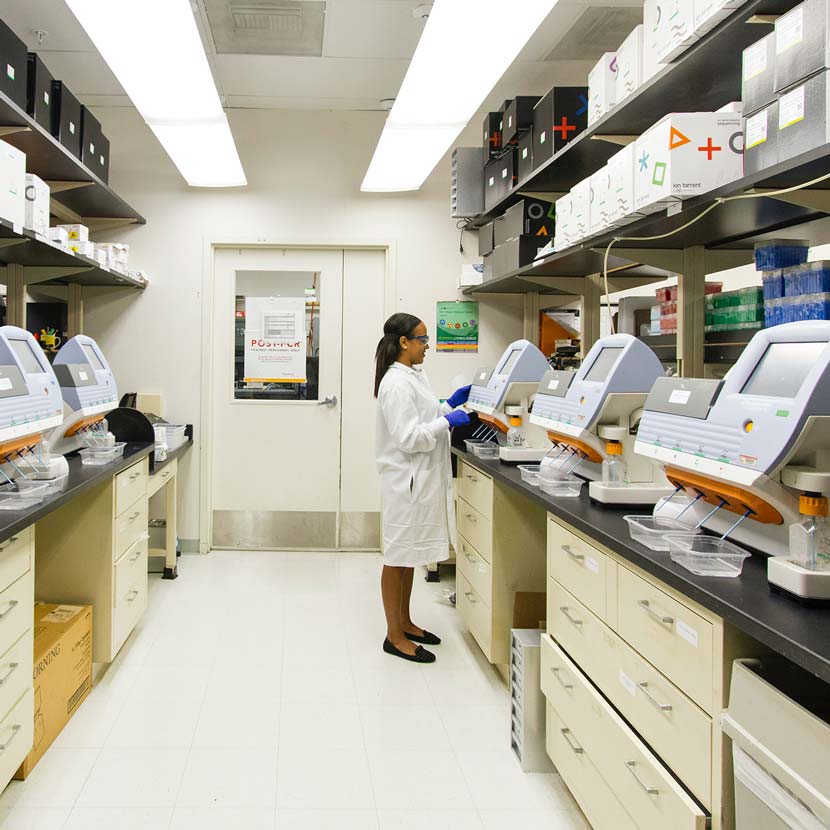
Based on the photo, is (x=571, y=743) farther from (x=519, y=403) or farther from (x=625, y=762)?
(x=519, y=403)

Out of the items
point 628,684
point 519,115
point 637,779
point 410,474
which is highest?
point 519,115

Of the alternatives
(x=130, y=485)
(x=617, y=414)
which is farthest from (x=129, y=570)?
(x=617, y=414)

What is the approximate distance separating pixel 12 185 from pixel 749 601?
249cm

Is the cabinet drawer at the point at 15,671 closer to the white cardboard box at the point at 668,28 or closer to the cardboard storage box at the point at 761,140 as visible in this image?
the cardboard storage box at the point at 761,140

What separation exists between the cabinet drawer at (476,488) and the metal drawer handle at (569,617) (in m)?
0.77

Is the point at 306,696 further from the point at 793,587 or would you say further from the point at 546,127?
the point at 546,127

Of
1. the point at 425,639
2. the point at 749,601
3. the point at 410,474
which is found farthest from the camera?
the point at 425,639

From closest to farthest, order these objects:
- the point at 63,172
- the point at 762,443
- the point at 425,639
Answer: the point at 762,443 → the point at 425,639 → the point at 63,172

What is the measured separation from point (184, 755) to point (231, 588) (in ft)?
5.99

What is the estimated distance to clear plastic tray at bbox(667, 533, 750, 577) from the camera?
1.33 metres

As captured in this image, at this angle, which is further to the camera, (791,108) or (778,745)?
(791,108)

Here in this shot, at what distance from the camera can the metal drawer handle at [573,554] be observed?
185cm

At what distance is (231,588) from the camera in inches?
159

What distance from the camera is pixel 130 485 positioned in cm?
299
